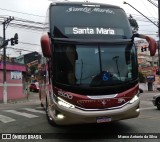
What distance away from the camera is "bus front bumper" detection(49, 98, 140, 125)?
8.92m

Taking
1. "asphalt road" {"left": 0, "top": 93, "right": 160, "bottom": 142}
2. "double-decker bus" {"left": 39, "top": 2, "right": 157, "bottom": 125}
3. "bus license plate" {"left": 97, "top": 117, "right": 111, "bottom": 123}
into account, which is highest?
"double-decker bus" {"left": 39, "top": 2, "right": 157, "bottom": 125}

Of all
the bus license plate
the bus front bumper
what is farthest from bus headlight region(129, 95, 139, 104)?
the bus license plate

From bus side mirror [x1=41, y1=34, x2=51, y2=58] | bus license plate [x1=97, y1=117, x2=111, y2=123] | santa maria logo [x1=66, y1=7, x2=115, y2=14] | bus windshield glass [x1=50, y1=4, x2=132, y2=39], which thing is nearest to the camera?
bus side mirror [x1=41, y1=34, x2=51, y2=58]

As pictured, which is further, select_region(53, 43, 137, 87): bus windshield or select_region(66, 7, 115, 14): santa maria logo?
select_region(66, 7, 115, 14): santa maria logo

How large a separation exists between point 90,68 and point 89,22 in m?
1.56

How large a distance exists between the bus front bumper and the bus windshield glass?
2057 mm

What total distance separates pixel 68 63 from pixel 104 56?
1.01m

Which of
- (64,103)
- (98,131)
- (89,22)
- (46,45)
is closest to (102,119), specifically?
(64,103)

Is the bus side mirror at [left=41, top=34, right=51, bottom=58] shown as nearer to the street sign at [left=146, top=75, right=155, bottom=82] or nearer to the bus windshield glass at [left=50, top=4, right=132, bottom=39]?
the bus windshield glass at [left=50, top=4, right=132, bottom=39]


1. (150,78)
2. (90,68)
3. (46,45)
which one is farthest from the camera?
(150,78)

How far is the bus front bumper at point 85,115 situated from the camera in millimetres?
8922

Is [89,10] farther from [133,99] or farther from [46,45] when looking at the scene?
[133,99]

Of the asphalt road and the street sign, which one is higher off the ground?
the asphalt road

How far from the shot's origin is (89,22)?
10.0m
